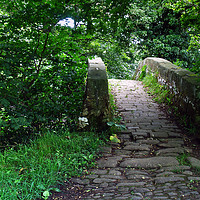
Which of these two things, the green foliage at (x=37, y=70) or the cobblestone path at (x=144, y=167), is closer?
the cobblestone path at (x=144, y=167)

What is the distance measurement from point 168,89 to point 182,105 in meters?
1.25

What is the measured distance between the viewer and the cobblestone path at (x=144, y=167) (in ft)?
8.50

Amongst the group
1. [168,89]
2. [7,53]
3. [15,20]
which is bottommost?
[168,89]

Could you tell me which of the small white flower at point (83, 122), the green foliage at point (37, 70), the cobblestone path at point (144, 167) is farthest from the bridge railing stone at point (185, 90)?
the green foliage at point (37, 70)

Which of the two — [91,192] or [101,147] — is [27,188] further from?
[101,147]

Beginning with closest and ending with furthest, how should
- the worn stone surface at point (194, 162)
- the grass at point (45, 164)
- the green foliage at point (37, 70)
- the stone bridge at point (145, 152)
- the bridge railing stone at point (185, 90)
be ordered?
the grass at point (45, 164), the stone bridge at point (145, 152), the worn stone surface at point (194, 162), the green foliage at point (37, 70), the bridge railing stone at point (185, 90)

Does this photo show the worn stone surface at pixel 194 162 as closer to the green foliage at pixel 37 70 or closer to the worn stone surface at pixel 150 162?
the worn stone surface at pixel 150 162

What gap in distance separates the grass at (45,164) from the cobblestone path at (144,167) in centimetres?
23

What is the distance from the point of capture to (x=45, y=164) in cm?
292

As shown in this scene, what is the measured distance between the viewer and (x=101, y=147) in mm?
3801

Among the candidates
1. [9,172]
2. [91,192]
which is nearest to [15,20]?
[9,172]

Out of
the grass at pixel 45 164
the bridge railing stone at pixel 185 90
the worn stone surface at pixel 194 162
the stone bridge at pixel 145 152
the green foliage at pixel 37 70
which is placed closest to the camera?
the grass at pixel 45 164

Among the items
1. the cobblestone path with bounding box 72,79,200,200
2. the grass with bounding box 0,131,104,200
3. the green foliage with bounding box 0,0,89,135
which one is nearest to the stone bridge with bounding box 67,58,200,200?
the cobblestone path with bounding box 72,79,200,200

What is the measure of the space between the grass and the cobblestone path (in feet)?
0.76
